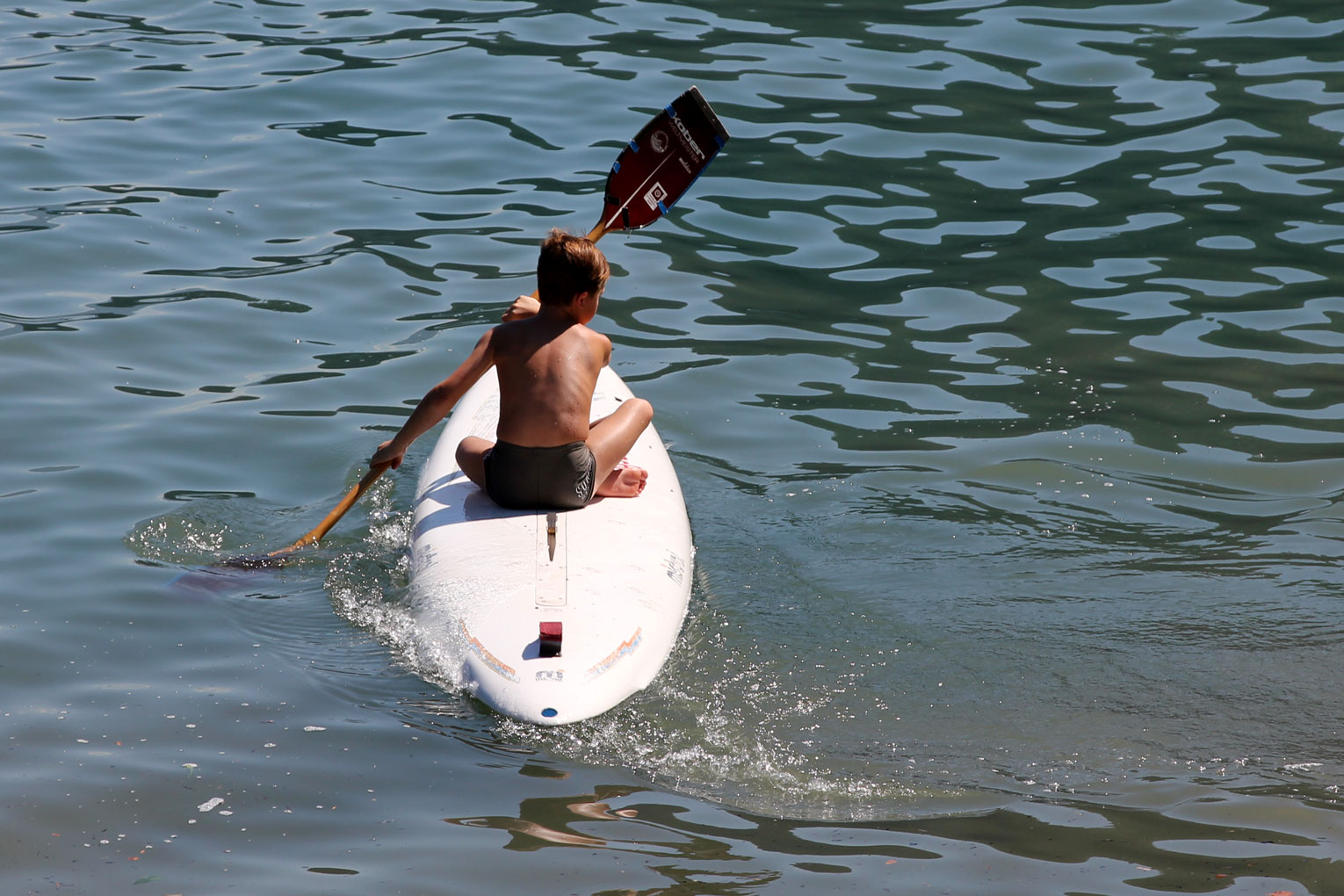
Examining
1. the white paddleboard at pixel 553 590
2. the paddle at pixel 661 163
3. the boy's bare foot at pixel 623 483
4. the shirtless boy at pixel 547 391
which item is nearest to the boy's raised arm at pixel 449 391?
the shirtless boy at pixel 547 391

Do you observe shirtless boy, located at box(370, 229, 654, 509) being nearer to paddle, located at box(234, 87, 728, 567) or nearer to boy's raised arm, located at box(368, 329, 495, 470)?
boy's raised arm, located at box(368, 329, 495, 470)

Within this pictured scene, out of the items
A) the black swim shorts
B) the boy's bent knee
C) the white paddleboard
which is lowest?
the white paddleboard

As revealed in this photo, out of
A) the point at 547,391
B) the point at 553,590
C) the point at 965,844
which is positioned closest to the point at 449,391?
the point at 547,391

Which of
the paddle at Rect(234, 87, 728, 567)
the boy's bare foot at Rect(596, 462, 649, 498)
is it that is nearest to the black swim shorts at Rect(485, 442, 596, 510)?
the boy's bare foot at Rect(596, 462, 649, 498)

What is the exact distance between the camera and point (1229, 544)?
5.38 metres

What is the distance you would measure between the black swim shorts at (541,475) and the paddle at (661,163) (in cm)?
130

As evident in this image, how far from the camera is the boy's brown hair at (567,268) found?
492cm

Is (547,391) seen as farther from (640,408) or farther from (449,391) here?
(640,408)

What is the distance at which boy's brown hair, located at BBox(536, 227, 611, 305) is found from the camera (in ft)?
16.1

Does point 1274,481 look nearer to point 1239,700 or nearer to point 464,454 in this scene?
point 1239,700

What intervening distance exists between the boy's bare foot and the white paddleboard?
43 mm

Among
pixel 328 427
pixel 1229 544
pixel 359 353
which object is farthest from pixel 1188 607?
pixel 359 353

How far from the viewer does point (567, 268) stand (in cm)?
493

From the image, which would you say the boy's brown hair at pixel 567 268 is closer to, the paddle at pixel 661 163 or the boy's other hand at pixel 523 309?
the boy's other hand at pixel 523 309
